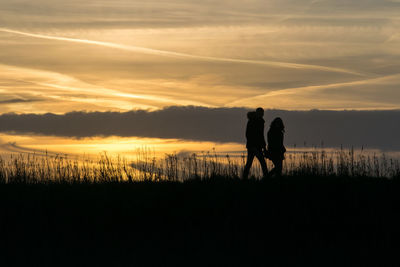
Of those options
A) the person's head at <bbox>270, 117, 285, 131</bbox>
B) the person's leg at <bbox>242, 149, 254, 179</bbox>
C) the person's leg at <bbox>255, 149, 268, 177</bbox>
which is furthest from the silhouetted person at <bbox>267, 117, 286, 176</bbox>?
the person's leg at <bbox>242, 149, 254, 179</bbox>

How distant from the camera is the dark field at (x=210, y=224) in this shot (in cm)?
1321

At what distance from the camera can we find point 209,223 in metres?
14.4

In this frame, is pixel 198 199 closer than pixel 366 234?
No

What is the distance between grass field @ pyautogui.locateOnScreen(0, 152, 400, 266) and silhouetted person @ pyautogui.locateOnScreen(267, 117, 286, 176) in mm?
508

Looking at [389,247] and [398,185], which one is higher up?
[398,185]

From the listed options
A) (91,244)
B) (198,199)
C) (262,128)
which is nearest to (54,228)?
(91,244)

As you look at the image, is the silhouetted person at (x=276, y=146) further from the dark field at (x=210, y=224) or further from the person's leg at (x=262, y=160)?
the dark field at (x=210, y=224)

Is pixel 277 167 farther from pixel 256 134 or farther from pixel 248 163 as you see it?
pixel 256 134

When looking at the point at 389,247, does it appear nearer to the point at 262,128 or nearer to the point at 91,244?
the point at 262,128

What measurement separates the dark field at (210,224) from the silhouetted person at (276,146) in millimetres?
656

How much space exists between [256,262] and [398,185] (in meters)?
5.04

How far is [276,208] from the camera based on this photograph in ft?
48.3

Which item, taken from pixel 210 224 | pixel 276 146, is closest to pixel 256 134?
pixel 276 146

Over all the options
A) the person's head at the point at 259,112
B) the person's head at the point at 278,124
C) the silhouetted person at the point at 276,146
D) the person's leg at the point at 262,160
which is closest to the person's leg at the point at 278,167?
the silhouetted person at the point at 276,146
